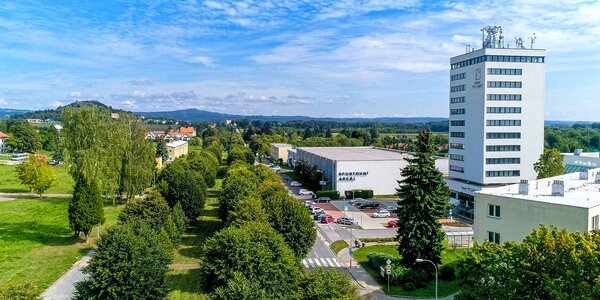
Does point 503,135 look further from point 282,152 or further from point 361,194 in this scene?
point 282,152

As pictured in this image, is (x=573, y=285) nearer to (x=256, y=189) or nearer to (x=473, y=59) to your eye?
(x=256, y=189)

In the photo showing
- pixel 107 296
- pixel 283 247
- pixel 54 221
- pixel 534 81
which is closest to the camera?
pixel 107 296

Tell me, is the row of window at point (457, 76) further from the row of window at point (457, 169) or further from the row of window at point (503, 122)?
the row of window at point (457, 169)

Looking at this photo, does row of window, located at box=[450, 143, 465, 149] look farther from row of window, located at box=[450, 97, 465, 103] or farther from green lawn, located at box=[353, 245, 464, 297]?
green lawn, located at box=[353, 245, 464, 297]

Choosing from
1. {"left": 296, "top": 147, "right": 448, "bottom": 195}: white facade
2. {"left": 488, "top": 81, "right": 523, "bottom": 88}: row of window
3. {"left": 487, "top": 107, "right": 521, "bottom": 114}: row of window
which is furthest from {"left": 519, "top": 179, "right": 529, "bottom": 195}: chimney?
{"left": 296, "top": 147, "right": 448, "bottom": 195}: white facade

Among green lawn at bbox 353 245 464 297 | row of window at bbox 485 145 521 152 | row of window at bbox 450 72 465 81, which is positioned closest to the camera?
green lawn at bbox 353 245 464 297

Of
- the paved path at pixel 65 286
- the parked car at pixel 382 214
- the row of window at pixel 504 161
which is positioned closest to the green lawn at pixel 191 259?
the paved path at pixel 65 286

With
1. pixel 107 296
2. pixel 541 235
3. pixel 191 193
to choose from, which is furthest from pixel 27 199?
pixel 541 235
